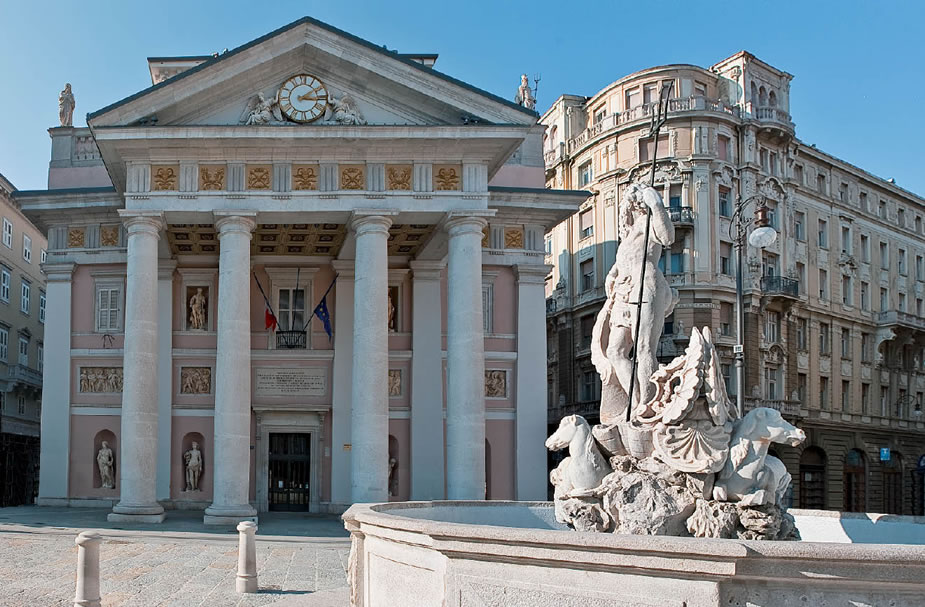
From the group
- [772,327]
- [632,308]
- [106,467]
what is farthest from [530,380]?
[632,308]

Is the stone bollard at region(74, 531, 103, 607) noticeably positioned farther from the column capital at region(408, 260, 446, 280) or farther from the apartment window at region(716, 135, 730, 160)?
the apartment window at region(716, 135, 730, 160)

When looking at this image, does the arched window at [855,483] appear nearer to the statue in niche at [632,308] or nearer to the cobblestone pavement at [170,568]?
the cobblestone pavement at [170,568]

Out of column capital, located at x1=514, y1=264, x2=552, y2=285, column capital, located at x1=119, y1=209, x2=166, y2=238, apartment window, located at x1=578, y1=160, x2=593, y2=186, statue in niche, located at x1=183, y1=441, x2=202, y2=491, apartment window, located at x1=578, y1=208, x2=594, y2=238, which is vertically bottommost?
statue in niche, located at x1=183, y1=441, x2=202, y2=491

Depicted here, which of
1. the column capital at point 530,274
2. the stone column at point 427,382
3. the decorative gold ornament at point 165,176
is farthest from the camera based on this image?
the column capital at point 530,274

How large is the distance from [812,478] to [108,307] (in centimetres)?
3301

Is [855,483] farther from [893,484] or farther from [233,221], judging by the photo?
[233,221]

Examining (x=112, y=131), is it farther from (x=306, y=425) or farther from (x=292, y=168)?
(x=306, y=425)

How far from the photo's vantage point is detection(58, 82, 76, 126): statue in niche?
3319 cm

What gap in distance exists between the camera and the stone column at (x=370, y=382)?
83.3 ft

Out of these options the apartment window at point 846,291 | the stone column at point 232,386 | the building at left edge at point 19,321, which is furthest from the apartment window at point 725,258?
the building at left edge at point 19,321

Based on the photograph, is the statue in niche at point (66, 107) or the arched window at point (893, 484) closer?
the statue in niche at point (66, 107)

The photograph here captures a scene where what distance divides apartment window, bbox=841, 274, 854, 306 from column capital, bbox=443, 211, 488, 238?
107 ft

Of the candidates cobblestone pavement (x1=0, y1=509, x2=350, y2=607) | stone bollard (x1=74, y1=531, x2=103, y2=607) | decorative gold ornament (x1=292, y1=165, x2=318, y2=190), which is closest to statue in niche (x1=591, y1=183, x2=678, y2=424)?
cobblestone pavement (x1=0, y1=509, x2=350, y2=607)

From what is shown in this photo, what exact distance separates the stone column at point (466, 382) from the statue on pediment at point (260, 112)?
6315 mm
